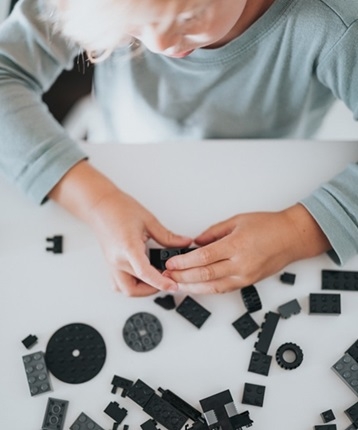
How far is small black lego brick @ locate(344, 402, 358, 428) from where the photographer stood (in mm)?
628

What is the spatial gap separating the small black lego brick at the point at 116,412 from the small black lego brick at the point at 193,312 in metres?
0.14

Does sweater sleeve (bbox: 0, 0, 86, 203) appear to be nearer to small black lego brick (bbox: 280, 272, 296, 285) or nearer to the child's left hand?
the child's left hand

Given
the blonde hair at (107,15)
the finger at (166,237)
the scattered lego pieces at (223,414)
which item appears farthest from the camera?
the finger at (166,237)

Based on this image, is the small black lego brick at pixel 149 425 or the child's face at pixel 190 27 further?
the small black lego brick at pixel 149 425

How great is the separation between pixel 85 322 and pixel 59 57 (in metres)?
0.41

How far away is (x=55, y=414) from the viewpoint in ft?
2.09

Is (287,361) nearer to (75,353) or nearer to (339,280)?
(339,280)

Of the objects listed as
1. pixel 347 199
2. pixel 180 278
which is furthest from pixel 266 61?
pixel 180 278

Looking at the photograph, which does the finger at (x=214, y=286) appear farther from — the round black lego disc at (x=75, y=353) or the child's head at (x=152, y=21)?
the child's head at (x=152, y=21)

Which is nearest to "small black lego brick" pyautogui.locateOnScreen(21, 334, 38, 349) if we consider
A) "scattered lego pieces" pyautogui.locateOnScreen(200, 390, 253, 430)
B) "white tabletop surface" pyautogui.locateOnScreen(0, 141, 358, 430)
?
"white tabletop surface" pyautogui.locateOnScreen(0, 141, 358, 430)

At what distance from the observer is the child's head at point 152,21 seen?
0.49 metres

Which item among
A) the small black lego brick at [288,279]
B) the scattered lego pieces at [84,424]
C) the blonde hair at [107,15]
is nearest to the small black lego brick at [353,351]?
the small black lego brick at [288,279]

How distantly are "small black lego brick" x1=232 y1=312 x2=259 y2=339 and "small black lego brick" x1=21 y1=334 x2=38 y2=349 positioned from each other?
258 millimetres

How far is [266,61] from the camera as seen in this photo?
30.5 inches
